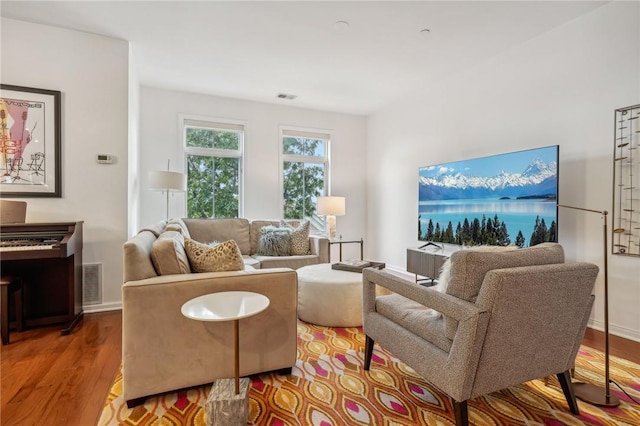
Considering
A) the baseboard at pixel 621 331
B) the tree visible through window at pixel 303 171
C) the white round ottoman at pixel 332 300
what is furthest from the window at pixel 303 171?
the baseboard at pixel 621 331

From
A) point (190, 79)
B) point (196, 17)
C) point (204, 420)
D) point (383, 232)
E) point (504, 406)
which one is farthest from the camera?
point (383, 232)

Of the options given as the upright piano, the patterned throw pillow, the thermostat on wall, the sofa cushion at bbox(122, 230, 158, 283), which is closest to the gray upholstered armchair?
the patterned throw pillow

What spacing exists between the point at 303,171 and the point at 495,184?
3072 mm

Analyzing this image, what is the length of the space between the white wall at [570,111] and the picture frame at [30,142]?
4.30 m

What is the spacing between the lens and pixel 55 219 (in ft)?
10.2

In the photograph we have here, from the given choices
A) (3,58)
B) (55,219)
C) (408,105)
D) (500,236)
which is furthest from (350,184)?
(3,58)

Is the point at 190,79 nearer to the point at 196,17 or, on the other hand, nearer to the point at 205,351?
the point at 196,17

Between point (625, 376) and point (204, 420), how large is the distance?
8.16 ft

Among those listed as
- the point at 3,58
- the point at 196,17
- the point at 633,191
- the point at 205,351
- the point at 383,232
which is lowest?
the point at 205,351

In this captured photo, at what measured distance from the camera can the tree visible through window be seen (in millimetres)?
5441

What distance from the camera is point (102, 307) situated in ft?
10.7

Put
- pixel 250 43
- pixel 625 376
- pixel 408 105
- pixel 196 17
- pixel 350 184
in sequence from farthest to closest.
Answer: pixel 350 184
pixel 408 105
pixel 250 43
pixel 196 17
pixel 625 376

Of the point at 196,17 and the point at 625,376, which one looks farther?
the point at 196,17

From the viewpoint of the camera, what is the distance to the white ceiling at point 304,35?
2.72 metres
